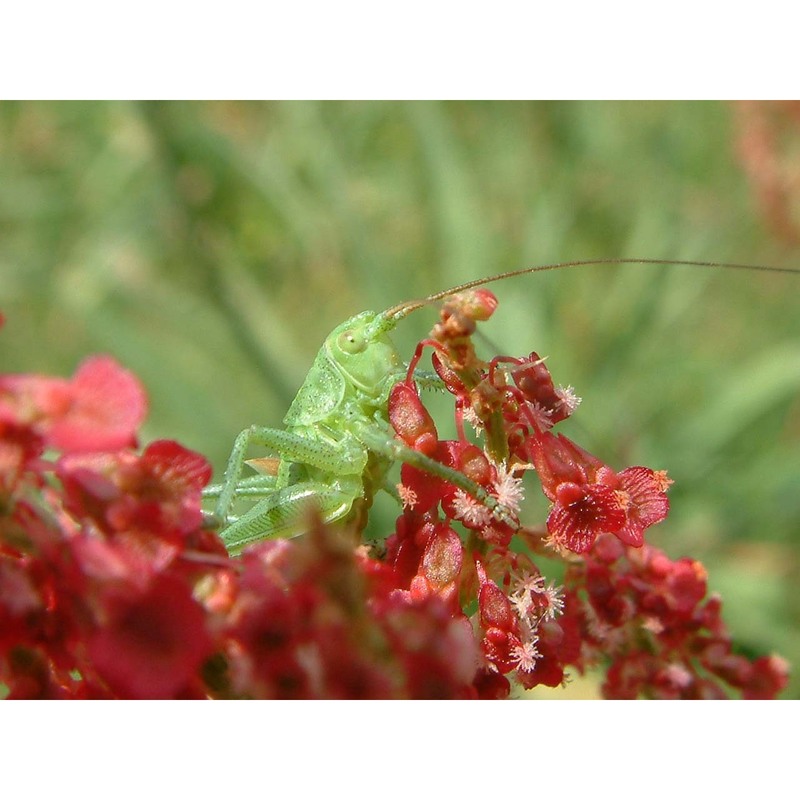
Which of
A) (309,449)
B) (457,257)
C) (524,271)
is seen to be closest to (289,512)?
(309,449)

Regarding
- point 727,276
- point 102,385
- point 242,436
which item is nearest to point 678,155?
point 727,276

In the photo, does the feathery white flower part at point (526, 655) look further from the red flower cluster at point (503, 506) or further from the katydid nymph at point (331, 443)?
the katydid nymph at point (331, 443)

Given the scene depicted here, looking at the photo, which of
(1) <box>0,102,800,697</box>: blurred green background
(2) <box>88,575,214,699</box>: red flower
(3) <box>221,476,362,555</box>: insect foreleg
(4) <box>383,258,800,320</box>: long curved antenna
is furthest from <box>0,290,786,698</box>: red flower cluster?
(1) <box>0,102,800,697</box>: blurred green background

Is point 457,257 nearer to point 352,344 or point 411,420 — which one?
point 352,344

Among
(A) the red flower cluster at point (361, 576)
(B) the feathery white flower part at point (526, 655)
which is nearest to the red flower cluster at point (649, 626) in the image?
(A) the red flower cluster at point (361, 576)
